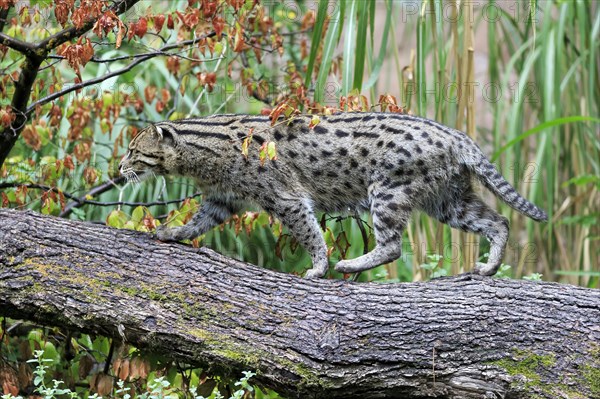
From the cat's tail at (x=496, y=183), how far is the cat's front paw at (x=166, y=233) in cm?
174

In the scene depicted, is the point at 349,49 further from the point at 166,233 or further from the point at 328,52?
the point at 166,233

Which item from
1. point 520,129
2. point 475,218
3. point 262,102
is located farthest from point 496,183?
point 520,129

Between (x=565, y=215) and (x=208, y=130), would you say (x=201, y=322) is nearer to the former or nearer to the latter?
(x=208, y=130)

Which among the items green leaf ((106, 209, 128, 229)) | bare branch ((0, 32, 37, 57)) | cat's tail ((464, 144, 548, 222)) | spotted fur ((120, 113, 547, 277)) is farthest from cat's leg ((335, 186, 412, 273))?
bare branch ((0, 32, 37, 57))

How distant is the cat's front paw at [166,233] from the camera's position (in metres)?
5.04

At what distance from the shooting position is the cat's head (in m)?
5.55

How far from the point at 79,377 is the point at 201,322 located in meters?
1.36

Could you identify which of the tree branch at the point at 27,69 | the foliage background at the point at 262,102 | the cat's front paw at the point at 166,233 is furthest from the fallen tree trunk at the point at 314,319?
the tree branch at the point at 27,69

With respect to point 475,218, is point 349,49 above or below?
above

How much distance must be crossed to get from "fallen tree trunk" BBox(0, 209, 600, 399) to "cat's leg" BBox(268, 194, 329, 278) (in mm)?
773

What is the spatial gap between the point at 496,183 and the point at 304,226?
3.76ft

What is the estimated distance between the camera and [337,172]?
545cm

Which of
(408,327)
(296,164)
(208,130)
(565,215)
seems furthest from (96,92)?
(565,215)

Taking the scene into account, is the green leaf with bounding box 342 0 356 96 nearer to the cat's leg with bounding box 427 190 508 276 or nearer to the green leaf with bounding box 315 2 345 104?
the green leaf with bounding box 315 2 345 104
